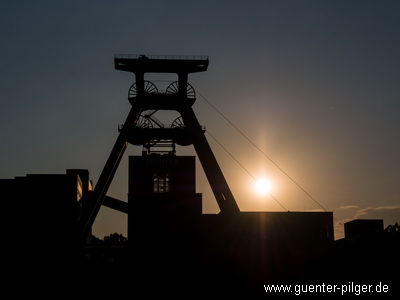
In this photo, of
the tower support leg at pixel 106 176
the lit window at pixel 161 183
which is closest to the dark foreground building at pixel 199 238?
the lit window at pixel 161 183

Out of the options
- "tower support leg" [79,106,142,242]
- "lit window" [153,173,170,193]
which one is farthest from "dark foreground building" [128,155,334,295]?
"tower support leg" [79,106,142,242]

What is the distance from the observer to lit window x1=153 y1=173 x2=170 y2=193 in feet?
163

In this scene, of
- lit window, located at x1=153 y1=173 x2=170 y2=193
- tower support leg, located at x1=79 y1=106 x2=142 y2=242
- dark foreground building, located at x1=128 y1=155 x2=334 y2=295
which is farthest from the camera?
lit window, located at x1=153 y1=173 x2=170 y2=193

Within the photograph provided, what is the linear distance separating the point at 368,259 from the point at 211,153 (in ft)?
55.3

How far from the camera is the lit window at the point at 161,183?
163ft

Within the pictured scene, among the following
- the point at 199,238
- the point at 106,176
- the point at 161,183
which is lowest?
the point at 199,238

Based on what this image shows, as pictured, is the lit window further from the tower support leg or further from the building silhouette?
the tower support leg

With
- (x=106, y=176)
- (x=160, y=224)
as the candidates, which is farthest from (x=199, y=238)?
(x=106, y=176)

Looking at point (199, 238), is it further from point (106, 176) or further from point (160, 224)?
point (106, 176)

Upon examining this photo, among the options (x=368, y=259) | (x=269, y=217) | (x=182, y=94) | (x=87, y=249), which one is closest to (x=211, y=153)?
(x=182, y=94)

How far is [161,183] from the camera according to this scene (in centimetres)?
4994

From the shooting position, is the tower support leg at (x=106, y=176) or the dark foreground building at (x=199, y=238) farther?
the tower support leg at (x=106, y=176)

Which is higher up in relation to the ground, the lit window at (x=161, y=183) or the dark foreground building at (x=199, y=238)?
the lit window at (x=161, y=183)

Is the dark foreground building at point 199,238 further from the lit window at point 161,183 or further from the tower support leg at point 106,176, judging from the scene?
the tower support leg at point 106,176
